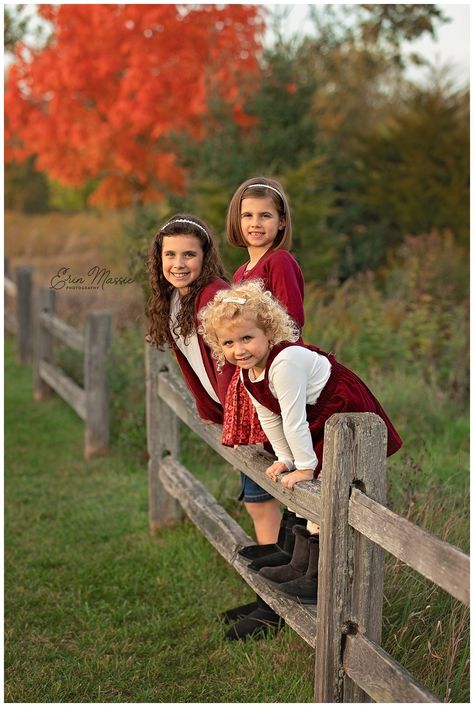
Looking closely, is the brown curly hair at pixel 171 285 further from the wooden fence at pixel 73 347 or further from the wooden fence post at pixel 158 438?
the wooden fence at pixel 73 347

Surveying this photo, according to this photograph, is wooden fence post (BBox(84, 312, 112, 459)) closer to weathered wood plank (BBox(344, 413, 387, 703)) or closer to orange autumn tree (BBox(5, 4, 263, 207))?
weathered wood plank (BBox(344, 413, 387, 703))

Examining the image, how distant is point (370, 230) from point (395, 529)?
37.6ft

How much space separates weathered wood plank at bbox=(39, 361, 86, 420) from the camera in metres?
7.69

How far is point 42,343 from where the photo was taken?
947cm

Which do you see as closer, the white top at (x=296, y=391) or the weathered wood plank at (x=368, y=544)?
the weathered wood plank at (x=368, y=544)

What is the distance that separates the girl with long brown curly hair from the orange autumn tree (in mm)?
9086

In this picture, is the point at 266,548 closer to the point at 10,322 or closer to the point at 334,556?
the point at 334,556

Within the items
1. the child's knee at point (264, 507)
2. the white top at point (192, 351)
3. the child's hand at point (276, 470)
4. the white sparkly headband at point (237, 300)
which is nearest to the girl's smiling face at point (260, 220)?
the white top at point (192, 351)

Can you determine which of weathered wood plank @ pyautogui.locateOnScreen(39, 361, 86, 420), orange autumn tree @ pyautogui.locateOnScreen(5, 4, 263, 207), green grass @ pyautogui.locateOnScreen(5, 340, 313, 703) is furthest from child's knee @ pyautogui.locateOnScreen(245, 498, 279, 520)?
orange autumn tree @ pyautogui.locateOnScreen(5, 4, 263, 207)

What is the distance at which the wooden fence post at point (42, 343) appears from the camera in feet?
30.9

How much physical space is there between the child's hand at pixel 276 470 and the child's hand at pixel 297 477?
0.08 m

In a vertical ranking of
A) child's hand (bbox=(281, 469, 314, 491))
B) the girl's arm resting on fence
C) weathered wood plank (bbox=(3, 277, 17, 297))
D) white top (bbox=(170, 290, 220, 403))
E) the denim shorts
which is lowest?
the denim shorts

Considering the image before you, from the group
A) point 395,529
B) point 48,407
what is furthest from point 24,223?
point 395,529

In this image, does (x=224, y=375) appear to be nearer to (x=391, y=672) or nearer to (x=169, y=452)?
(x=391, y=672)
